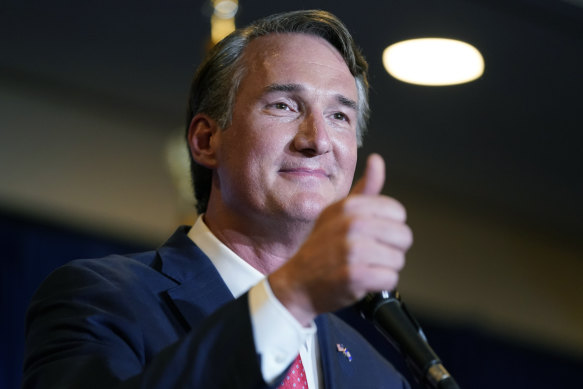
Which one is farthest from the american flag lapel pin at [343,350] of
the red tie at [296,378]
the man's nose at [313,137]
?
the man's nose at [313,137]

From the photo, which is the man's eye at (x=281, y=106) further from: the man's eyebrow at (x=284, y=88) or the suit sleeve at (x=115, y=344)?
the suit sleeve at (x=115, y=344)

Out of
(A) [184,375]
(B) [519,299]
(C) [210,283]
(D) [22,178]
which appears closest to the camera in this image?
(A) [184,375]

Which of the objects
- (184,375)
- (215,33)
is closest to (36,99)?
(215,33)

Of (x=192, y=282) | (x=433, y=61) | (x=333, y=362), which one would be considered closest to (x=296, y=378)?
(x=333, y=362)

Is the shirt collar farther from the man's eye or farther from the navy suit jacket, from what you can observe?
the man's eye

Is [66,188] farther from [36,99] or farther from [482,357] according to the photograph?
[482,357]

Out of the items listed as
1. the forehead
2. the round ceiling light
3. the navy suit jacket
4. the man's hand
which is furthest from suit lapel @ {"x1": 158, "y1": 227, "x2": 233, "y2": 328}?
the round ceiling light

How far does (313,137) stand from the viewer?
205 centimetres

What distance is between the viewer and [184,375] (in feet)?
4.56

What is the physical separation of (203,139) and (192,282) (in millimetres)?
502

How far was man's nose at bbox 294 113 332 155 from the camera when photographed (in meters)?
2.04

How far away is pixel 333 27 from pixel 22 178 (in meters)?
3.29

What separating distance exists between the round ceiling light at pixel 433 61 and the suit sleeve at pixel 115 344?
110 inches

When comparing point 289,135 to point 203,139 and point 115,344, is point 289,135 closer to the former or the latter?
point 203,139
